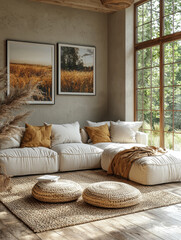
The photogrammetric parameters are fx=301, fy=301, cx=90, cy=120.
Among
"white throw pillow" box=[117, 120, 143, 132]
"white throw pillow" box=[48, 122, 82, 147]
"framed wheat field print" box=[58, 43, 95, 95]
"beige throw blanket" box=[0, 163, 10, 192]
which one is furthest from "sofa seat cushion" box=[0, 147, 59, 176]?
"beige throw blanket" box=[0, 163, 10, 192]

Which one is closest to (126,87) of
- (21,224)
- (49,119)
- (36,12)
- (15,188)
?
(49,119)

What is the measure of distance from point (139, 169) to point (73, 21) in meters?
3.94

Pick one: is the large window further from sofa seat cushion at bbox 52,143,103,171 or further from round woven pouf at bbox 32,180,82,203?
round woven pouf at bbox 32,180,82,203

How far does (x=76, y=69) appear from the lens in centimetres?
667

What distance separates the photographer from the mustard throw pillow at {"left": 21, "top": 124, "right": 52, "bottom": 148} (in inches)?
206

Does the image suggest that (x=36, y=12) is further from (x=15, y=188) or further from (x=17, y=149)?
(x=15, y=188)

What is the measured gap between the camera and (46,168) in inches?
194

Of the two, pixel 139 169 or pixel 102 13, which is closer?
pixel 139 169

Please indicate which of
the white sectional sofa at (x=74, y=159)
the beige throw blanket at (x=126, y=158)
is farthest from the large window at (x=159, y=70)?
the beige throw blanket at (x=126, y=158)

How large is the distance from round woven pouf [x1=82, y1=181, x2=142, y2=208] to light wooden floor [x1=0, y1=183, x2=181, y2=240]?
19 centimetres

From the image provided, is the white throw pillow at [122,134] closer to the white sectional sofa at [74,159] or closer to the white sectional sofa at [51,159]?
the white sectional sofa at [74,159]

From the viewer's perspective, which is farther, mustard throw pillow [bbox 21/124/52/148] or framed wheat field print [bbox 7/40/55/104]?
framed wheat field print [bbox 7/40/55/104]

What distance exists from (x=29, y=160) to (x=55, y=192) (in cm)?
155

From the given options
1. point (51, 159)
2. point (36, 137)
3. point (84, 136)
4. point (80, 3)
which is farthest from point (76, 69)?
point (51, 159)
